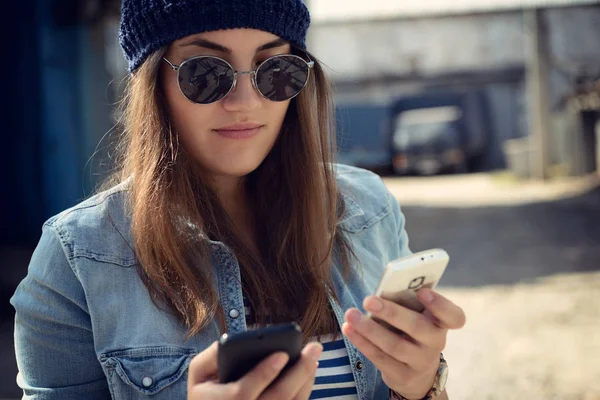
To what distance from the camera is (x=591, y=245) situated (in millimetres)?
8070

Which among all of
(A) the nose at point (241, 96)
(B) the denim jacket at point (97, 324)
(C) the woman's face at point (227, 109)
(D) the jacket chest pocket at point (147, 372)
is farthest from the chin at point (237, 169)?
(D) the jacket chest pocket at point (147, 372)

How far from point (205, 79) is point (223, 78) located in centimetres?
5

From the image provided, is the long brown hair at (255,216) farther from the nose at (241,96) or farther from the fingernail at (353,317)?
the fingernail at (353,317)

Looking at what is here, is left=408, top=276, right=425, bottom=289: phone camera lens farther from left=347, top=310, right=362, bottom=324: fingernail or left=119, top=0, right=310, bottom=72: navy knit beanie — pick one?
left=119, top=0, right=310, bottom=72: navy knit beanie

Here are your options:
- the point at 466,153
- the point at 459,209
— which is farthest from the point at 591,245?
the point at 466,153

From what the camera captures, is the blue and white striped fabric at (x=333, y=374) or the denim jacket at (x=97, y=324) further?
the blue and white striped fabric at (x=333, y=374)

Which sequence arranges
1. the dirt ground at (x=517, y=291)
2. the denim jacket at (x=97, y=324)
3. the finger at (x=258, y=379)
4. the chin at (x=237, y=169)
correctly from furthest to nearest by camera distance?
1. the dirt ground at (x=517, y=291)
2. the chin at (x=237, y=169)
3. the denim jacket at (x=97, y=324)
4. the finger at (x=258, y=379)

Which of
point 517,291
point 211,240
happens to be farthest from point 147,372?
point 517,291

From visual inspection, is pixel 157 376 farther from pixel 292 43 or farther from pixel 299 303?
pixel 292 43

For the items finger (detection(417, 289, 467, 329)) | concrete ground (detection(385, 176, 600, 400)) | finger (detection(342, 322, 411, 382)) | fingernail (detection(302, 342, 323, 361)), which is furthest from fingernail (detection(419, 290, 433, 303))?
concrete ground (detection(385, 176, 600, 400))

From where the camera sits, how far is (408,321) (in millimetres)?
1379

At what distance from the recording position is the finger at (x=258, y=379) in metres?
1.21

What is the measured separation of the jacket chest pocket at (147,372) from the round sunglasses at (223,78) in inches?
22.6

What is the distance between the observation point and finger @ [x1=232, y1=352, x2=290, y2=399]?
47.4 inches
